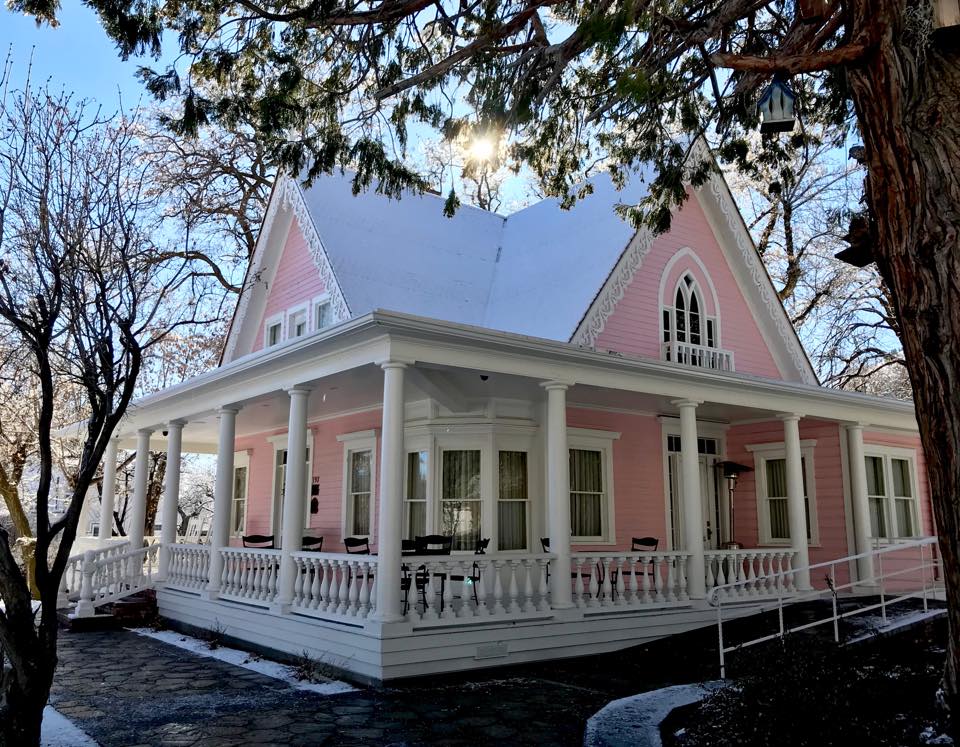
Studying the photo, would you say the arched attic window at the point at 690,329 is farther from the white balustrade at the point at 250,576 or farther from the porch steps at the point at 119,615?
the porch steps at the point at 119,615

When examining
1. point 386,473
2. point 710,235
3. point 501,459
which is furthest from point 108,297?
point 710,235

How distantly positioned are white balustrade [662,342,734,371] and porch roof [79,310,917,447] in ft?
2.86

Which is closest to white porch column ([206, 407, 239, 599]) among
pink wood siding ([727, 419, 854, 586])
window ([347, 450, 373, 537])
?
window ([347, 450, 373, 537])

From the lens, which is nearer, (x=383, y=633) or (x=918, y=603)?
(x=383, y=633)

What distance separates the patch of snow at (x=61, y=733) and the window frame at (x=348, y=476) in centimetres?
701

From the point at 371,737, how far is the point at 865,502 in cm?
1074

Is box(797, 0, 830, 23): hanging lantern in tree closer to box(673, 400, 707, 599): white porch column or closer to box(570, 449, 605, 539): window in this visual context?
box(673, 400, 707, 599): white porch column

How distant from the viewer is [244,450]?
18406 mm

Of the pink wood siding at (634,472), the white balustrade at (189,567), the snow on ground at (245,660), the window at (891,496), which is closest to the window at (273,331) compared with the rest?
the white balustrade at (189,567)

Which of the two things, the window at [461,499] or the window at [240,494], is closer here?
the window at [461,499]

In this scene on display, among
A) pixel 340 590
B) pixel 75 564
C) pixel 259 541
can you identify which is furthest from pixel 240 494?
pixel 340 590

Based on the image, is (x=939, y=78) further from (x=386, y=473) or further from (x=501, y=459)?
(x=501, y=459)

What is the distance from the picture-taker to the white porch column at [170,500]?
14.2 m

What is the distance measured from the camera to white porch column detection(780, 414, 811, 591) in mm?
12852
